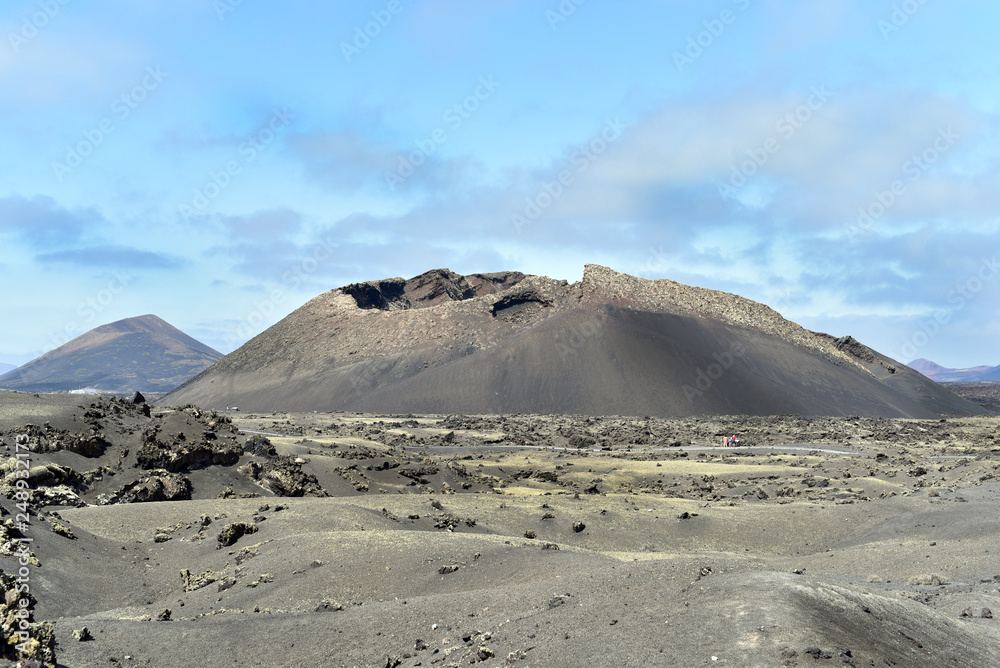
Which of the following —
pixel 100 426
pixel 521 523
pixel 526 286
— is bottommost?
pixel 521 523

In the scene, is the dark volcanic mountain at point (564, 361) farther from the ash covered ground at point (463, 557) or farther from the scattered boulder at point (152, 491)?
the scattered boulder at point (152, 491)

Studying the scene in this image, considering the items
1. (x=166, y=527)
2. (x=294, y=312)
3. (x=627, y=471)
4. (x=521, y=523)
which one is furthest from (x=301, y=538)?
(x=294, y=312)

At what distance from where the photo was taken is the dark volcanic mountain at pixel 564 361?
281 feet

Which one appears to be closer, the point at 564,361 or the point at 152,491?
the point at 152,491

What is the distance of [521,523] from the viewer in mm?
20609

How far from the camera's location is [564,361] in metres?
92.2

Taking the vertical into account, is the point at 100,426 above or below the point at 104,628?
above

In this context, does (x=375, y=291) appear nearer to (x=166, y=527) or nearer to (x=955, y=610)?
(x=166, y=527)

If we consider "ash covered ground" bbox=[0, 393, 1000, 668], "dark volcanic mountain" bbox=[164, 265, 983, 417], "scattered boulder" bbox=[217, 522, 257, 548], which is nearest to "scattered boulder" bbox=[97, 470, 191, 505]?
"ash covered ground" bbox=[0, 393, 1000, 668]

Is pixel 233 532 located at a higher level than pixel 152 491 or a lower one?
lower

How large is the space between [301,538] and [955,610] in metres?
12.7

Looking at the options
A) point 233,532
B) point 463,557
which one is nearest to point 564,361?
point 233,532

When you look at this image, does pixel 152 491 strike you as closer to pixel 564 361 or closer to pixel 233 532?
pixel 233 532

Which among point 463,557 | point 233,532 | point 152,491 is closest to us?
point 463,557
